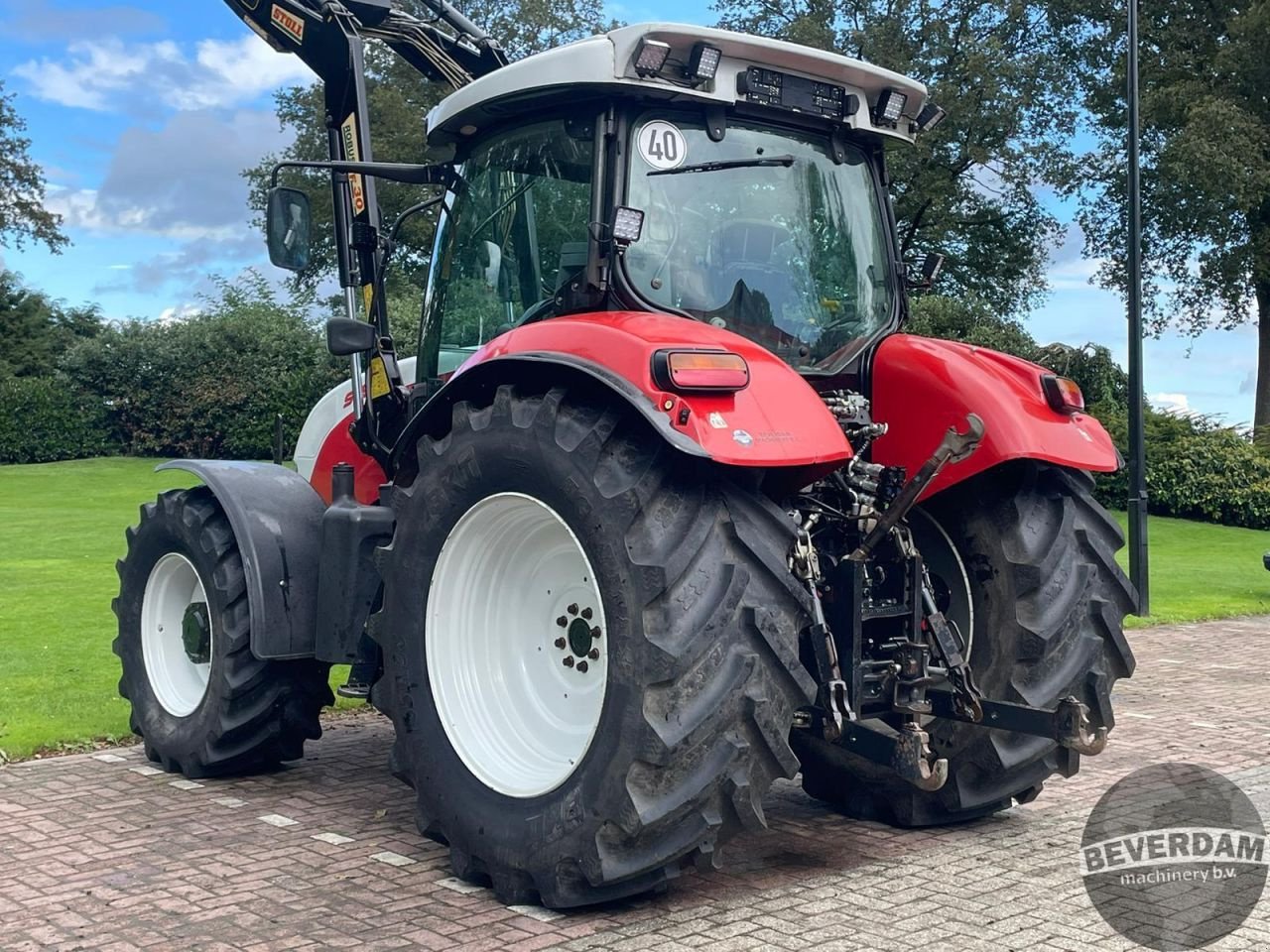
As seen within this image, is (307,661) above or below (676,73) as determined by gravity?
below

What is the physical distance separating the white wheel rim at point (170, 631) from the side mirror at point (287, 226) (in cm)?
159

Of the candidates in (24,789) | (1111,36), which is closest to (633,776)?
(24,789)

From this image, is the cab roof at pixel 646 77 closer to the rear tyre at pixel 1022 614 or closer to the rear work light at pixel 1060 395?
the rear work light at pixel 1060 395

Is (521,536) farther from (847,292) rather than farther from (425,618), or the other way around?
(847,292)

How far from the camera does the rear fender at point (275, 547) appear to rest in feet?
19.0

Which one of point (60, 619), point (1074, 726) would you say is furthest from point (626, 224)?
point (60, 619)

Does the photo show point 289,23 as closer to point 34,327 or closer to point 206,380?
point 206,380

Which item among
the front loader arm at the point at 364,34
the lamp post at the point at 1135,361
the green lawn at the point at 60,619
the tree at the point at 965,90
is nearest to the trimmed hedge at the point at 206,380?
the green lawn at the point at 60,619

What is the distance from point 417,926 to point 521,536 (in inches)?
52.8

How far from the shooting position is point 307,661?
609cm

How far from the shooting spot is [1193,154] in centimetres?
2712

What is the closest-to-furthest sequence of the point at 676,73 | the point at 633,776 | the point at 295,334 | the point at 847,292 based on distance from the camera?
A: the point at 633,776, the point at 676,73, the point at 847,292, the point at 295,334

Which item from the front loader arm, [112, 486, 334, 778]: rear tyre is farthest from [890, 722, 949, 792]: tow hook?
the front loader arm

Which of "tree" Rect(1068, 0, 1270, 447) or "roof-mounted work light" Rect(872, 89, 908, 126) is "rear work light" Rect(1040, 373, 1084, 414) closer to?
"roof-mounted work light" Rect(872, 89, 908, 126)
